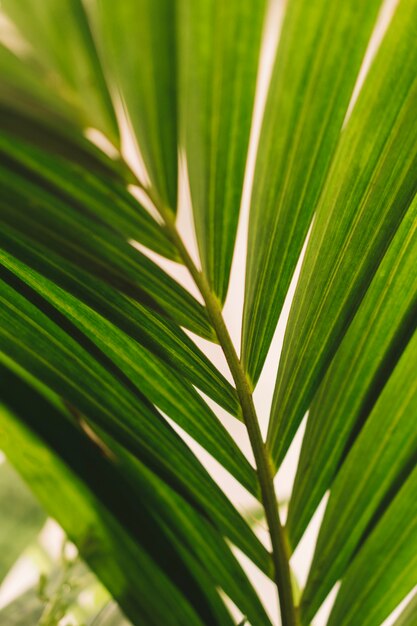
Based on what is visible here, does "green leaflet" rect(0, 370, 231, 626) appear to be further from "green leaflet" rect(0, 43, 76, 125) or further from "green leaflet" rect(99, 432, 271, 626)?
"green leaflet" rect(0, 43, 76, 125)

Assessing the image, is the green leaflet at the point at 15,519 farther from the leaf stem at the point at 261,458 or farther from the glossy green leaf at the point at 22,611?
the leaf stem at the point at 261,458

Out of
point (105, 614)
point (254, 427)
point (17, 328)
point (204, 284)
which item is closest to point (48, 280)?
point (17, 328)

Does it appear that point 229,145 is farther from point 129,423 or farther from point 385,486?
point 385,486

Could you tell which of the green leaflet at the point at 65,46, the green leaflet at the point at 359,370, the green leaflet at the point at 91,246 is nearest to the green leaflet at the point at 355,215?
the green leaflet at the point at 359,370

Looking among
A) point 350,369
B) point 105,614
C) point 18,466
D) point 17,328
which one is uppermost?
point 350,369

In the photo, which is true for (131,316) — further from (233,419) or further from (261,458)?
(233,419)

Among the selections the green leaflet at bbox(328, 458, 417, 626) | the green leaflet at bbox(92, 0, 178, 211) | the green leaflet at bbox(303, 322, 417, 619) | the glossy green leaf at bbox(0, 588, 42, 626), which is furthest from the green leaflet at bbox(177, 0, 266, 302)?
the glossy green leaf at bbox(0, 588, 42, 626)
